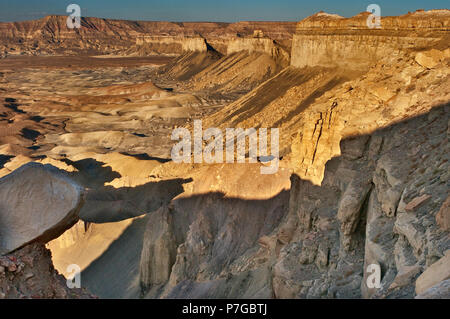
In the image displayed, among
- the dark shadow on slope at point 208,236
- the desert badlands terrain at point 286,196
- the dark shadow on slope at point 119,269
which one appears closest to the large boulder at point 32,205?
the desert badlands terrain at point 286,196

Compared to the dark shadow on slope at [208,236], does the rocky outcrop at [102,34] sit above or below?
above

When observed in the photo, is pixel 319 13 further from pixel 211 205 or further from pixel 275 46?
pixel 275 46

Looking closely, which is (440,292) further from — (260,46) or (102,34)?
(102,34)

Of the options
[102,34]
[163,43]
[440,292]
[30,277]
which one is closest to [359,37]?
[30,277]

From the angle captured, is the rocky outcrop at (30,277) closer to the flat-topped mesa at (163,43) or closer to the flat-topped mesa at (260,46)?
the flat-topped mesa at (260,46)

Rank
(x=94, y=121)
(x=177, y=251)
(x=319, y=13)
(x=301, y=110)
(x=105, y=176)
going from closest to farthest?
1. (x=177, y=251)
2. (x=301, y=110)
3. (x=105, y=176)
4. (x=319, y=13)
5. (x=94, y=121)

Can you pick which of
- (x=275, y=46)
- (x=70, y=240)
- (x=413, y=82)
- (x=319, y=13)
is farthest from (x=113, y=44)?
(x=413, y=82)
